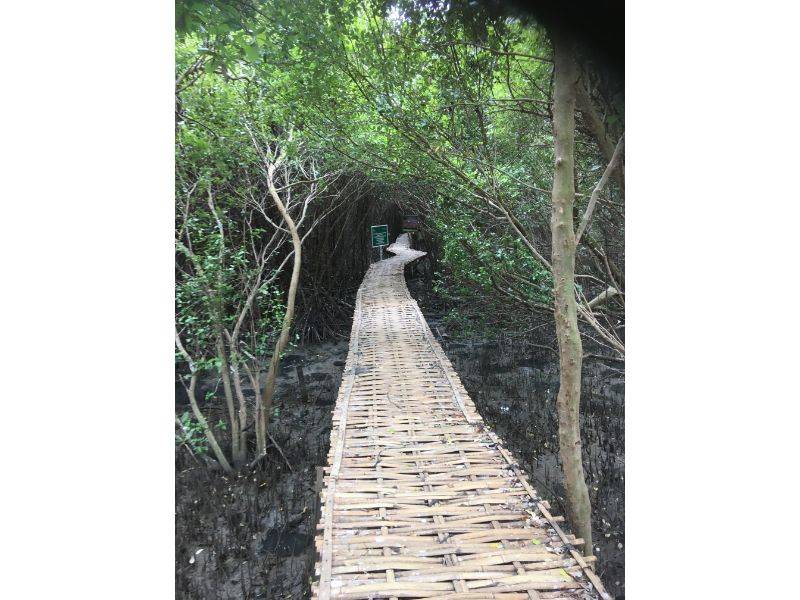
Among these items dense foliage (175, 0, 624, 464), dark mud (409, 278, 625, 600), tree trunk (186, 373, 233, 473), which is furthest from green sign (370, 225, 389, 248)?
tree trunk (186, 373, 233, 473)

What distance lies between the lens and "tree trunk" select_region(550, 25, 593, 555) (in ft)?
5.85

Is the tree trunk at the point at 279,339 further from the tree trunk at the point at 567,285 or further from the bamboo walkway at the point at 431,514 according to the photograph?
the tree trunk at the point at 567,285

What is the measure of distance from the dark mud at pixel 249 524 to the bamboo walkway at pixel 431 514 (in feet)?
3.00

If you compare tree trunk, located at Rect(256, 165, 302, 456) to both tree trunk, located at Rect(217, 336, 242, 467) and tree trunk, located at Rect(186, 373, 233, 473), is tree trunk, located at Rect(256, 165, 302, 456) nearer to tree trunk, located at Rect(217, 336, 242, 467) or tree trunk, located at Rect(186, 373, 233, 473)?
tree trunk, located at Rect(217, 336, 242, 467)

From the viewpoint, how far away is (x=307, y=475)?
151 inches

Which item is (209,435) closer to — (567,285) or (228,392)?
(228,392)

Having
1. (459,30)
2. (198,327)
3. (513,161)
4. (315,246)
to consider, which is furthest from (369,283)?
(459,30)

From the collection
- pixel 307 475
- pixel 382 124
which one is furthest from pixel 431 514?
pixel 307 475

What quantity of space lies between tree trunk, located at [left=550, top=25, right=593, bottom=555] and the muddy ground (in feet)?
2.04

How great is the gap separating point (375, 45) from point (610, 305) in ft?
7.19

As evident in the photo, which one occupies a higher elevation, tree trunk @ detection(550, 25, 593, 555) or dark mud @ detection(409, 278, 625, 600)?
tree trunk @ detection(550, 25, 593, 555)

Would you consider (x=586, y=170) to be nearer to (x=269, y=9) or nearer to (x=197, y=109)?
(x=269, y=9)

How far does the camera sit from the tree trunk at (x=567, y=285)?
70.2 inches

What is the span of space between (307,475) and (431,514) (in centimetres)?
251
